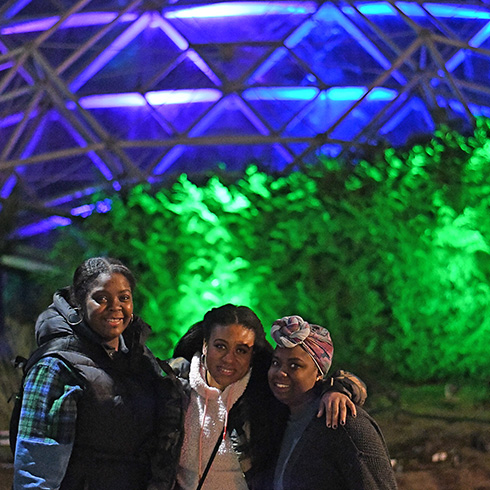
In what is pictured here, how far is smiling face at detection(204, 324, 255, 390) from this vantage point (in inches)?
131

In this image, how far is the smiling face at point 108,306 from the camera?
10.4ft

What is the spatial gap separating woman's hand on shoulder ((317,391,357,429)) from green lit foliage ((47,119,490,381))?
434 cm

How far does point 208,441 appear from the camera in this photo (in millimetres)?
3289

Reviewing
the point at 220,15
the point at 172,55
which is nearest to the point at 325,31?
the point at 220,15

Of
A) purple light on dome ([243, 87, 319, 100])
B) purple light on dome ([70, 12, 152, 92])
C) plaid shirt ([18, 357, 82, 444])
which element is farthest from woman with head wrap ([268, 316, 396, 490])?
purple light on dome ([70, 12, 152, 92])

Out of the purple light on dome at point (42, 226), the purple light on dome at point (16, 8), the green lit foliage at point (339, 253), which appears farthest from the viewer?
the purple light on dome at point (16, 8)

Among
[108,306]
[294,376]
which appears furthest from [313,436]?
[108,306]

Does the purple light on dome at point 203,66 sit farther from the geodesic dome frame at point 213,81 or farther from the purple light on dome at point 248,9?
the purple light on dome at point 248,9

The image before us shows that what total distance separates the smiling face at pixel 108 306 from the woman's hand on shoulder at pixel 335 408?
0.88 m

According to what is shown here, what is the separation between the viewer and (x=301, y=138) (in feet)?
40.0

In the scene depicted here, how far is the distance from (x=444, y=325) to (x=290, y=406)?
4679 millimetres

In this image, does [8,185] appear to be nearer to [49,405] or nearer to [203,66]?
[203,66]

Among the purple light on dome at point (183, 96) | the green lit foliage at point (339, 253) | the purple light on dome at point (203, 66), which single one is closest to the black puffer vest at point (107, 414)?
the green lit foliage at point (339, 253)

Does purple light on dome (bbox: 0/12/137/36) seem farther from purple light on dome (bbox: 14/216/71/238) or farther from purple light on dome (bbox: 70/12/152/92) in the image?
purple light on dome (bbox: 14/216/71/238)
